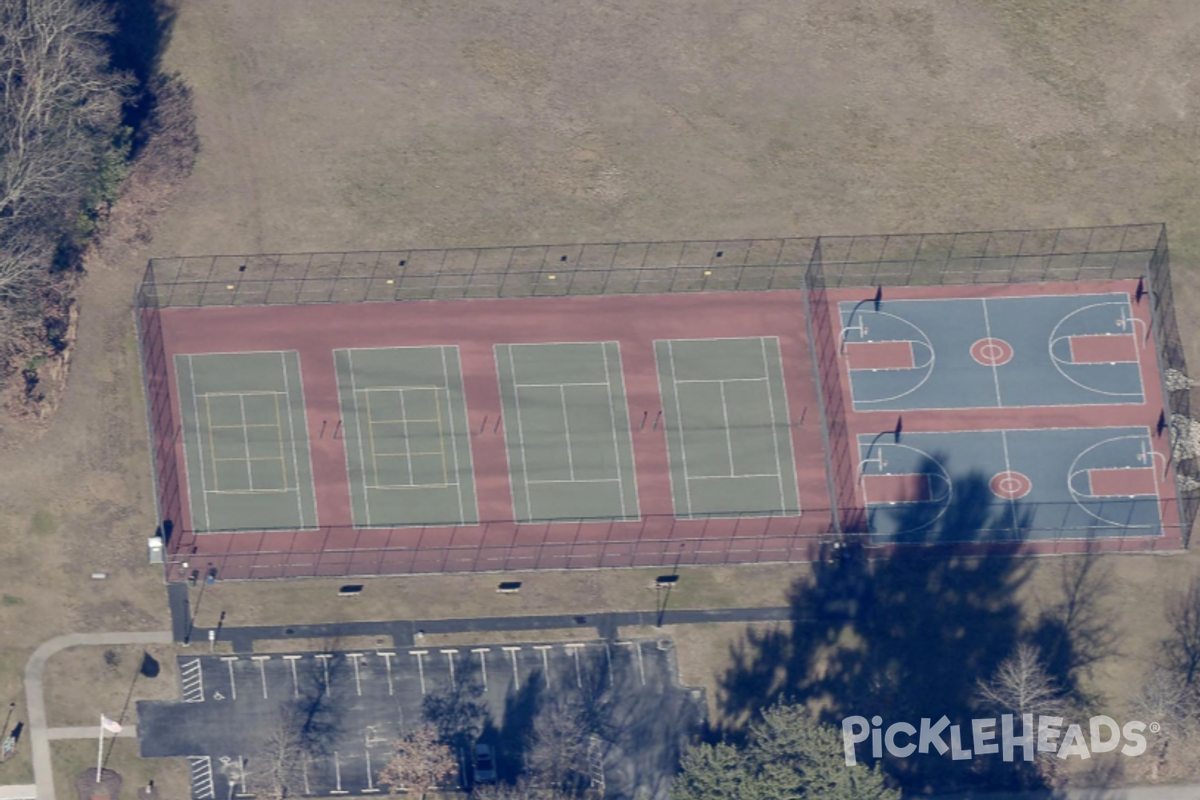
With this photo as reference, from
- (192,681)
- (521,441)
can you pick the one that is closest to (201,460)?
(192,681)

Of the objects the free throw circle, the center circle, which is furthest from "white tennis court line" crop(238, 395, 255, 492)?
the free throw circle

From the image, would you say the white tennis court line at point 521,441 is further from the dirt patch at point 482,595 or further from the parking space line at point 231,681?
the parking space line at point 231,681

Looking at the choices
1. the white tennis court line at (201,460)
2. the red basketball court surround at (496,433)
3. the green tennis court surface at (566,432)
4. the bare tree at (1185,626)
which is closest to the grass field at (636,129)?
the white tennis court line at (201,460)

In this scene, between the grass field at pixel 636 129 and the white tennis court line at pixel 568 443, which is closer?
the white tennis court line at pixel 568 443

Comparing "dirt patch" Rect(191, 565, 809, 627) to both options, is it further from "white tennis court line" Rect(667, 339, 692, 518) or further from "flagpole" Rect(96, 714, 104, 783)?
"flagpole" Rect(96, 714, 104, 783)

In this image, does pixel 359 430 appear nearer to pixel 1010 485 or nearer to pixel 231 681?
pixel 231 681

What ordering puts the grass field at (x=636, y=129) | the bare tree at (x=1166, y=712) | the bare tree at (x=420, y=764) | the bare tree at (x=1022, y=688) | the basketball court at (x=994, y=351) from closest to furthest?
1. the bare tree at (x=1022, y=688)
2. the bare tree at (x=1166, y=712)
3. the bare tree at (x=420, y=764)
4. the basketball court at (x=994, y=351)
5. the grass field at (x=636, y=129)

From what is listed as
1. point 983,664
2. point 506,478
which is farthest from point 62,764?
point 983,664
